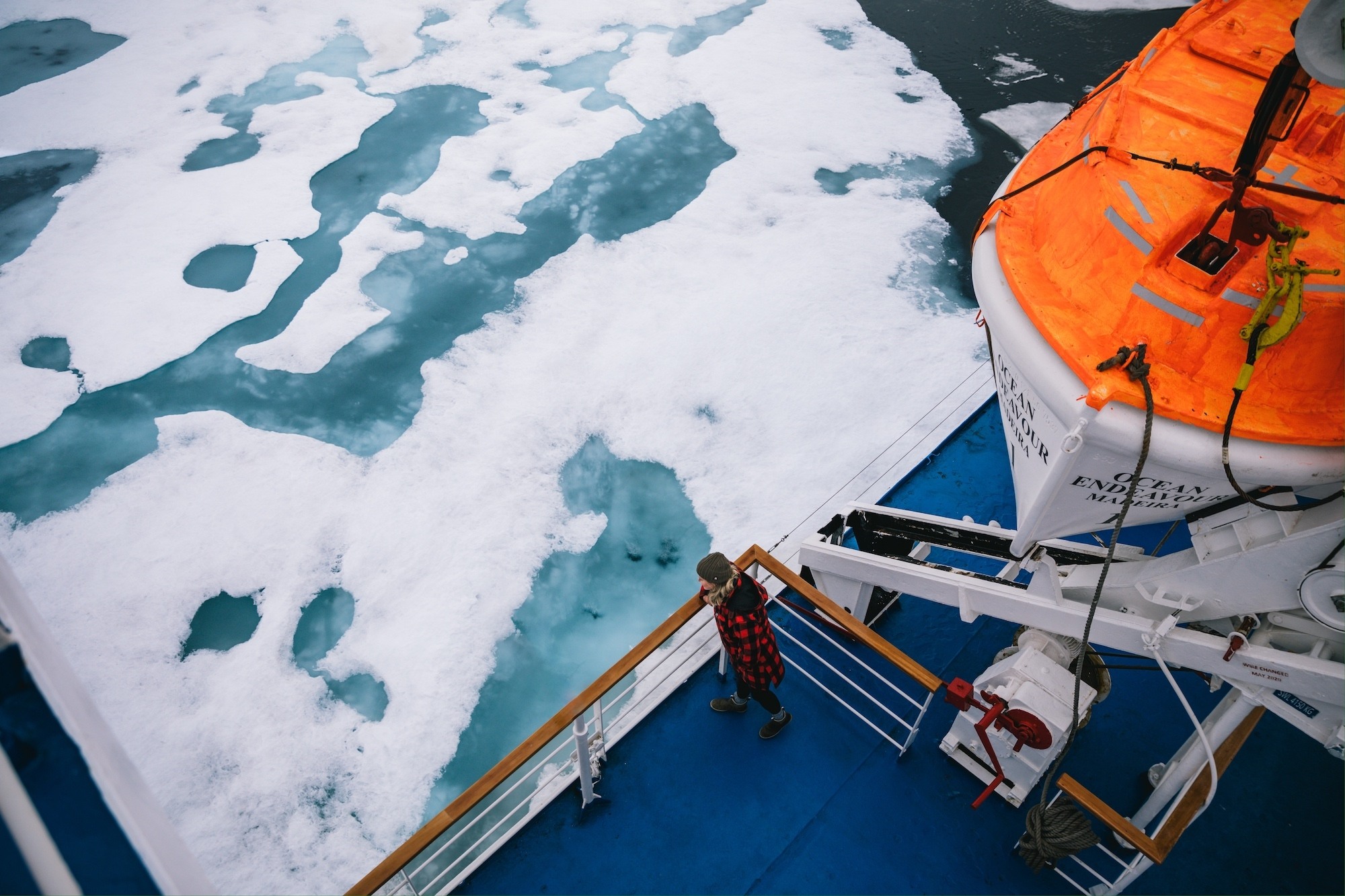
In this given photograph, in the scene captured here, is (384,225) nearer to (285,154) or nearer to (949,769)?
(285,154)

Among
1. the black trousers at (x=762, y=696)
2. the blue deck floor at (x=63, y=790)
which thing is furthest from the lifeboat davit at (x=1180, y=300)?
the blue deck floor at (x=63, y=790)

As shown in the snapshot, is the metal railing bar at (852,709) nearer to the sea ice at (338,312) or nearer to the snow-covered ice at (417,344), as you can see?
the snow-covered ice at (417,344)

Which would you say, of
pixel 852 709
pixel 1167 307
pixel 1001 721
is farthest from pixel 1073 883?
pixel 1167 307

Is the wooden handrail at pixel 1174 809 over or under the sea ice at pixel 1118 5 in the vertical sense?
under

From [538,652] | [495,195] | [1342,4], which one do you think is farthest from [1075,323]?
[495,195]

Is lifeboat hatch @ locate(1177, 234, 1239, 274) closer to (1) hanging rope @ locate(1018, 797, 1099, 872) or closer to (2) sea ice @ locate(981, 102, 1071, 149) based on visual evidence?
(1) hanging rope @ locate(1018, 797, 1099, 872)
